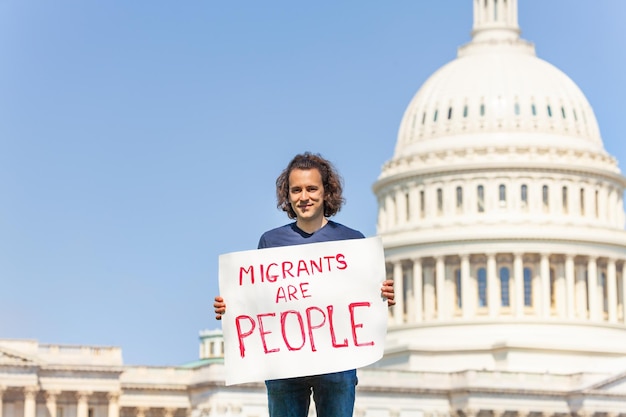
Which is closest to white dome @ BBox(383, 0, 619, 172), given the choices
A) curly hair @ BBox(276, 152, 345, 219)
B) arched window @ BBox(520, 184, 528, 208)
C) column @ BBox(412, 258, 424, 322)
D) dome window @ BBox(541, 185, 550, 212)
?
arched window @ BBox(520, 184, 528, 208)

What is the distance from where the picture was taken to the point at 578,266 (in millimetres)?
153000

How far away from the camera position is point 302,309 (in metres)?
16.1

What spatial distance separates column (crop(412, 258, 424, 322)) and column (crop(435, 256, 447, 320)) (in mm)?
1277

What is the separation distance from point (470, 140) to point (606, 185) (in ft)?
37.3

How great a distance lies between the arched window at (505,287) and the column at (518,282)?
1.22m

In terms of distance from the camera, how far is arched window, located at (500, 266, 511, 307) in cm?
15125

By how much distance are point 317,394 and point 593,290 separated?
136 metres

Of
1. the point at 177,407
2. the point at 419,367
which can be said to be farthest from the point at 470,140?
the point at 177,407

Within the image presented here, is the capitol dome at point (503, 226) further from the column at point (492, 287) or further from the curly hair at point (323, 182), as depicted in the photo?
the curly hair at point (323, 182)

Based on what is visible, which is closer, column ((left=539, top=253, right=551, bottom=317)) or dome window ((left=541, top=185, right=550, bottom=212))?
column ((left=539, top=253, right=551, bottom=317))

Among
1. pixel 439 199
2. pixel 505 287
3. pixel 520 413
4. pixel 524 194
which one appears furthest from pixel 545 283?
pixel 520 413

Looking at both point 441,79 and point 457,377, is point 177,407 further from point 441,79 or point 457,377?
point 441,79

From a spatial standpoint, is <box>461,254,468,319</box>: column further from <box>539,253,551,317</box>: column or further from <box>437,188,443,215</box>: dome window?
<box>437,188,443,215</box>: dome window

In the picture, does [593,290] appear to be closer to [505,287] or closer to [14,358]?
[505,287]
